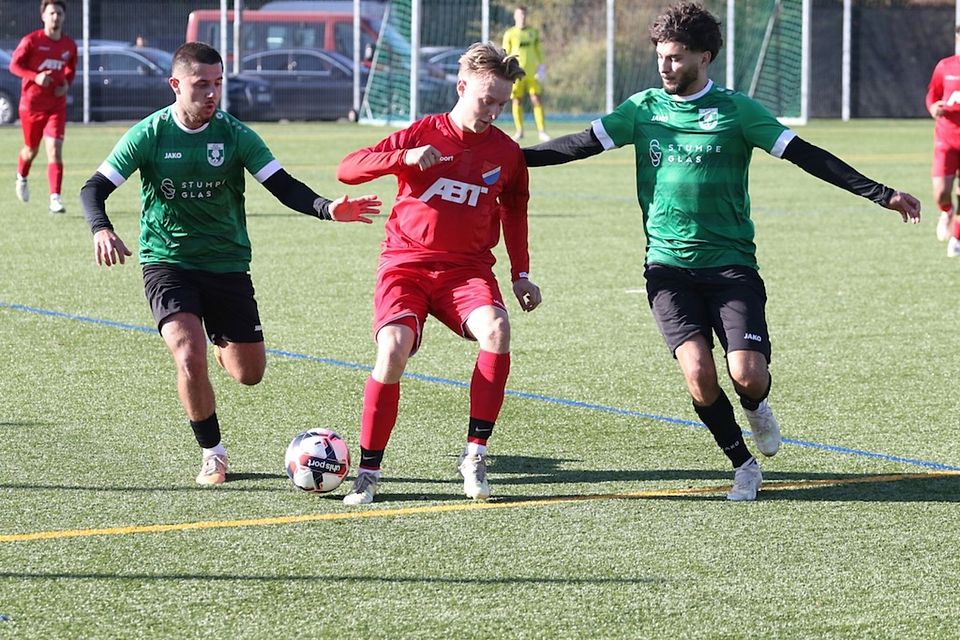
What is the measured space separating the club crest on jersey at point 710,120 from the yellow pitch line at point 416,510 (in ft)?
4.49

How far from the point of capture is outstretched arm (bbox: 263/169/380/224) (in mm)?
6117

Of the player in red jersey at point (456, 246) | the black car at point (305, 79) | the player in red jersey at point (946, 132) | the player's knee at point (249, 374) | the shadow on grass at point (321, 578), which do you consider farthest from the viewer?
the black car at point (305, 79)

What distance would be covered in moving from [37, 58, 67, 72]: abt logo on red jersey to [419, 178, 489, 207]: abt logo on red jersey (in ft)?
37.7

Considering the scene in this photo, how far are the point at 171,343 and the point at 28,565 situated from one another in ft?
4.78

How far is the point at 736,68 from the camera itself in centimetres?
3647

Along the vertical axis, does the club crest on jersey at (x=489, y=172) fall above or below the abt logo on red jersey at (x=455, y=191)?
above

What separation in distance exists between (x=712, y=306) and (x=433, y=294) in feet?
3.49

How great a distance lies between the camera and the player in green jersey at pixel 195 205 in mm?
6465

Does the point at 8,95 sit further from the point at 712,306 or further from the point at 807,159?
the point at 807,159

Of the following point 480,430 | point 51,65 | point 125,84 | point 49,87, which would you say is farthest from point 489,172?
point 125,84

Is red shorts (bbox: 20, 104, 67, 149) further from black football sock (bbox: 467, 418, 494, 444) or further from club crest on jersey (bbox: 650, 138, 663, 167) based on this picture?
black football sock (bbox: 467, 418, 494, 444)

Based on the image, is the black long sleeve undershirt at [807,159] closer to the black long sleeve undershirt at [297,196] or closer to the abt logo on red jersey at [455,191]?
the abt logo on red jersey at [455,191]

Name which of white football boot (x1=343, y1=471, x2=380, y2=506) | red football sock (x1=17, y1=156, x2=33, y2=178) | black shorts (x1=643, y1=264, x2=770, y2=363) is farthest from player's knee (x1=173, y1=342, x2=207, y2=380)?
red football sock (x1=17, y1=156, x2=33, y2=178)

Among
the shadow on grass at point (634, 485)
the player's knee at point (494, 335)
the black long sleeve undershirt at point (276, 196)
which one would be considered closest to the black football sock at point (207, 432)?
the shadow on grass at point (634, 485)
